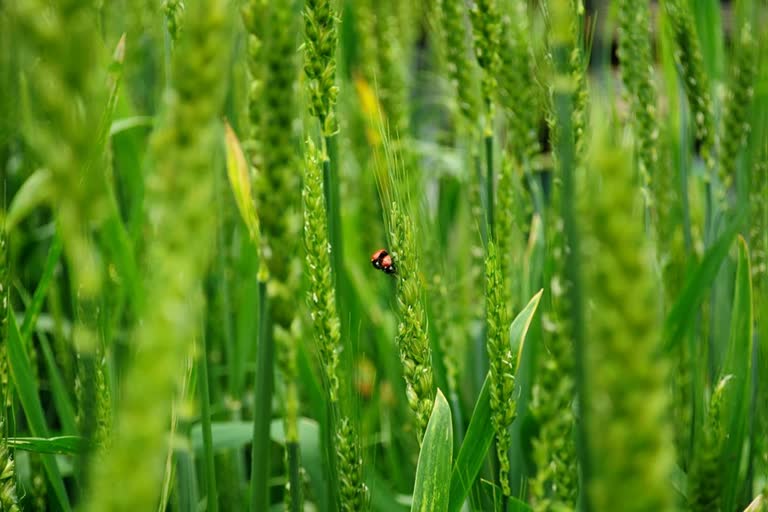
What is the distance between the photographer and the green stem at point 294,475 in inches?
16.7

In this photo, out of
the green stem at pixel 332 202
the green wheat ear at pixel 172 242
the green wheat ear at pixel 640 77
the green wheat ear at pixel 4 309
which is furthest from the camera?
the green wheat ear at pixel 640 77

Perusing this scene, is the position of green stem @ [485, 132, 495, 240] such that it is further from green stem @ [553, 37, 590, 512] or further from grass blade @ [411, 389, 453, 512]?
green stem @ [553, 37, 590, 512]

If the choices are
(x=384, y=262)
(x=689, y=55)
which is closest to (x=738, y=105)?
(x=689, y=55)

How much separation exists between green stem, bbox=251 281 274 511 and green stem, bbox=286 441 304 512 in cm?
2

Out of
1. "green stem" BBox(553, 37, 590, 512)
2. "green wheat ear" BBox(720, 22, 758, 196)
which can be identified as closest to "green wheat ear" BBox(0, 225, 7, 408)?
"green stem" BBox(553, 37, 590, 512)

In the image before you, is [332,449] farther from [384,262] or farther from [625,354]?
[625,354]

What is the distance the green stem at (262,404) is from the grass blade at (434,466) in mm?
184

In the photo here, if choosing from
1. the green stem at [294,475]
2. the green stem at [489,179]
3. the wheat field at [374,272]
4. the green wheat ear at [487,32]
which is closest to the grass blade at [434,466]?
the wheat field at [374,272]

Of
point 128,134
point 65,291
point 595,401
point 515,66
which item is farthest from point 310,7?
point 65,291

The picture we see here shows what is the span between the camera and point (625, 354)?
0.76 ft

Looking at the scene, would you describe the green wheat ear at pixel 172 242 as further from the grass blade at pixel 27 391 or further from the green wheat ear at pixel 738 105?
the green wheat ear at pixel 738 105

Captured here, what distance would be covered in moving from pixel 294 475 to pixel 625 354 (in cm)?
27

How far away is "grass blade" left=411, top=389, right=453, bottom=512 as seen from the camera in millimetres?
579

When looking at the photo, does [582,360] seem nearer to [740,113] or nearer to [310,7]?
[310,7]
